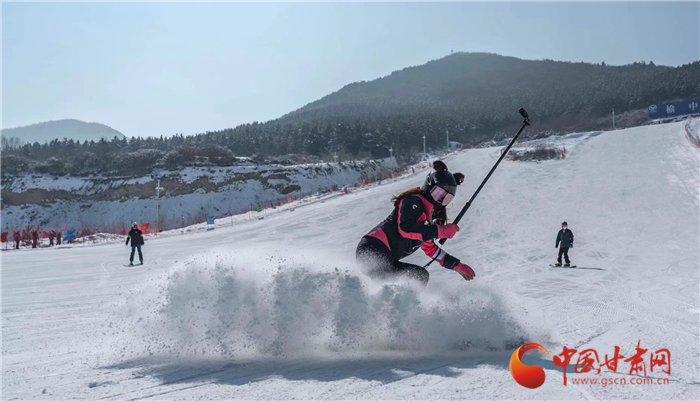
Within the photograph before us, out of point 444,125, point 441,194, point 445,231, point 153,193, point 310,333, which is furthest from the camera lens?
point 444,125

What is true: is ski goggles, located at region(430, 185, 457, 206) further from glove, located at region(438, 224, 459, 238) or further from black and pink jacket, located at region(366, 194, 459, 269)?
glove, located at region(438, 224, 459, 238)

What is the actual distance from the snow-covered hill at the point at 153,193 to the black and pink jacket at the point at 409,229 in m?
49.5

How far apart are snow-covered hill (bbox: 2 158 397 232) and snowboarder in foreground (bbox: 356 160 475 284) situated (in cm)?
4952

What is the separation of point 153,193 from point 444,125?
4675cm

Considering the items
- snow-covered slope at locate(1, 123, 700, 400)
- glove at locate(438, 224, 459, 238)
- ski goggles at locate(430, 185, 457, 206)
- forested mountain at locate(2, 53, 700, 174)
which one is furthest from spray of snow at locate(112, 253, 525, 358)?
forested mountain at locate(2, 53, 700, 174)

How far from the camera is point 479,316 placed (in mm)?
6383

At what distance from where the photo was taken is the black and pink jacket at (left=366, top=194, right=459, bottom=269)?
6.41 metres

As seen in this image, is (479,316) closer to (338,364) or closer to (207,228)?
(338,364)

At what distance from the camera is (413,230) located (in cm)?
642

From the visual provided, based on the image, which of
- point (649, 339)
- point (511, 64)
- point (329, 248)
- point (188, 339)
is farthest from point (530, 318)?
point (511, 64)

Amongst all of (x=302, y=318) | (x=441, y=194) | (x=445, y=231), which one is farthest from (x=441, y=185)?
(x=302, y=318)

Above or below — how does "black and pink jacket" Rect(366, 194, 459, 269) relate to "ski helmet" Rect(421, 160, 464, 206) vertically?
below

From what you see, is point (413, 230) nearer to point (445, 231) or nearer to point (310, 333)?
point (445, 231)

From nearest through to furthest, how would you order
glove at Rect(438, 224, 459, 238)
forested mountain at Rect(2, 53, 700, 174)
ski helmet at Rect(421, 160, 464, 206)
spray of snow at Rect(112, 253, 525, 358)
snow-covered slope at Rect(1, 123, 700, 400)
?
snow-covered slope at Rect(1, 123, 700, 400)
spray of snow at Rect(112, 253, 525, 358)
glove at Rect(438, 224, 459, 238)
ski helmet at Rect(421, 160, 464, 206)
forested mountain at Rect(2, 53, 700, 174)
